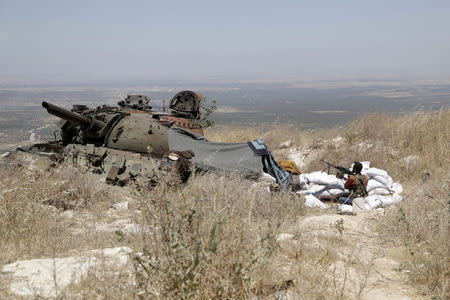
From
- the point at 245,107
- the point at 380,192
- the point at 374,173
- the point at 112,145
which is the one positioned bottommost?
the point at 245,107

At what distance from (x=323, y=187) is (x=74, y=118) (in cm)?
578

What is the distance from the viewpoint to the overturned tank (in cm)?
1076

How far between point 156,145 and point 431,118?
8523mm

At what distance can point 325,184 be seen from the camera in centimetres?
1112

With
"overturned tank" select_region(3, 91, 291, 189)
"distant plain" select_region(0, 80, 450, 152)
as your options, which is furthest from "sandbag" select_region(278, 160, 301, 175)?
"distant plain" select_region(0, 80, 450, 152)

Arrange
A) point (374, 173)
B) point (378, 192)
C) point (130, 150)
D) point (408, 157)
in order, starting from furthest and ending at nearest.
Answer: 1. point (408, 157)
2. point (130, 150)
3. point (374, 173)
4. point (378, 192)

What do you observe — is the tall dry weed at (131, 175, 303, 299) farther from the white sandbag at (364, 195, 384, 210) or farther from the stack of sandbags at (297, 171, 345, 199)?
the stack of sandbags at (297, 171, 345, 199)

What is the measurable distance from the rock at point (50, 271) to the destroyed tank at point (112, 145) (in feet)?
16.9

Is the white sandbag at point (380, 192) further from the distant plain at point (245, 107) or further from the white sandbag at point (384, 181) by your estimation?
the distant plain at point (245, 107)

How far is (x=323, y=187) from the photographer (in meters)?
→ 11.1

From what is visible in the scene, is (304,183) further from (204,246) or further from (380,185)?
(204,246)

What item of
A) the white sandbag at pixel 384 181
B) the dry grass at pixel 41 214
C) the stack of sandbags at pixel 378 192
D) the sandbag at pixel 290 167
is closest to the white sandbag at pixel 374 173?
the stack of sandbags at pixel 378 192

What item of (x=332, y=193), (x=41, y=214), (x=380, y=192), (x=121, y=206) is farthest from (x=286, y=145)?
(x=41, y=214)

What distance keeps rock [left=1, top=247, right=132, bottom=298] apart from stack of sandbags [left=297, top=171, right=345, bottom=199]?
22.3 feet
